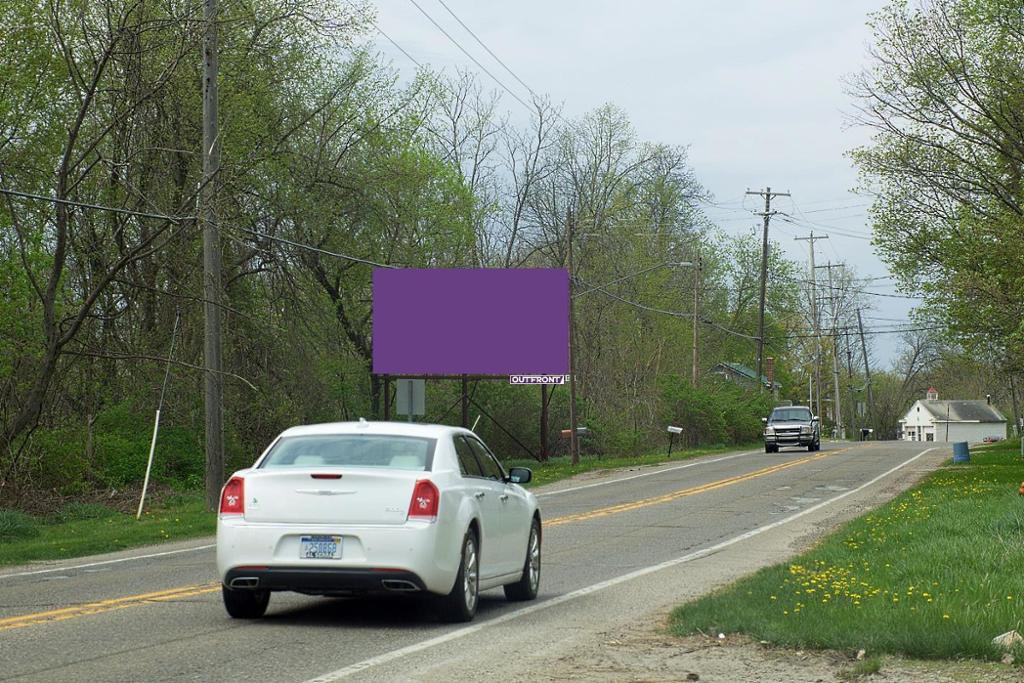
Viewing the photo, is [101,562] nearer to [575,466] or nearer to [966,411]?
[575,466]

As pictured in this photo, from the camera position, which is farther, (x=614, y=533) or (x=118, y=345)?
(x=118, y=345)

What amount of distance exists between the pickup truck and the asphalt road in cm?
3355

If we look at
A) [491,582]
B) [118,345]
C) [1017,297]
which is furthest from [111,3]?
[1017,297]

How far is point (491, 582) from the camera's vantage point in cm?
1205

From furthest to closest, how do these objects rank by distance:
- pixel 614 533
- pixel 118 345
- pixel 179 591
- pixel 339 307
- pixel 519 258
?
pixel 519 258 < pixel 339 307 < pixel 118 345 < pixel 614 533 < pixel 179 591

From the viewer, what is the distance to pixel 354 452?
11422 mm

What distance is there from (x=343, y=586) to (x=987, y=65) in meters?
27.9

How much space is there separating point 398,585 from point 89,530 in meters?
13.2

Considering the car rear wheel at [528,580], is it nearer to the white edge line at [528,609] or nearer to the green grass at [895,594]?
the white edge line at [528,609]

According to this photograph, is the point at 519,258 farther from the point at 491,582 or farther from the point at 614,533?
the point at 491,582

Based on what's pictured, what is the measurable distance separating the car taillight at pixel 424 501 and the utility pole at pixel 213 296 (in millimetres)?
14551

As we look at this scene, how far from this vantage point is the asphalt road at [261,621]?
29.4 feet

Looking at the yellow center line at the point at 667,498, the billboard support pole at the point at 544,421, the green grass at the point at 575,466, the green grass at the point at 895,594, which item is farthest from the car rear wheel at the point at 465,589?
the billboard support pole at the point at 544,421

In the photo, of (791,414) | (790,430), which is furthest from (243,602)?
(791,414)
